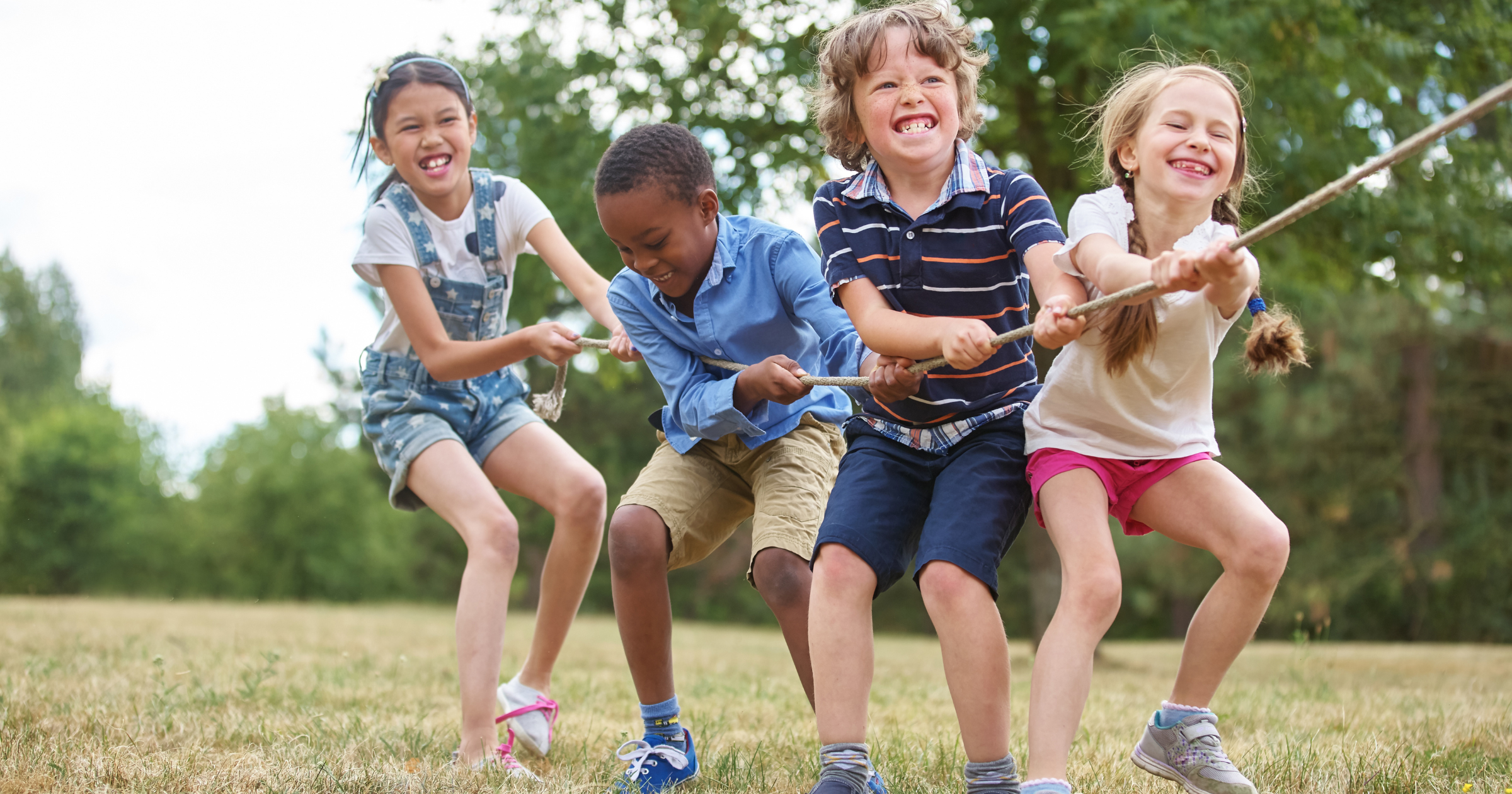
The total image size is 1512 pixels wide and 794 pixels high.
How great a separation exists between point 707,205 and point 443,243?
1011 millimetres

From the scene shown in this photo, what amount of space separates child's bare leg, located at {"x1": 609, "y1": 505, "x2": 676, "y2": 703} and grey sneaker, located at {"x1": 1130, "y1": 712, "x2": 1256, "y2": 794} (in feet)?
4.03

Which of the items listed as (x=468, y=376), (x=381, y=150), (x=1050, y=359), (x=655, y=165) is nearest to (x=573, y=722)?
(x=468, y=376)

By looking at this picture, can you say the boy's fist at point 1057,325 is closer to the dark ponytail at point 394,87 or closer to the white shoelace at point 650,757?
the white shoelace at point 650,757

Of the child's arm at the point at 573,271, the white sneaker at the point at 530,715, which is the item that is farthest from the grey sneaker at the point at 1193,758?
the child's arm at the point at 573,271

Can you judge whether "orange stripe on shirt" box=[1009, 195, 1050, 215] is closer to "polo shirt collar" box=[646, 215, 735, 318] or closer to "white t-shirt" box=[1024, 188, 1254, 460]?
"white t-shirt" box=[1024, 188, 1254, 460]

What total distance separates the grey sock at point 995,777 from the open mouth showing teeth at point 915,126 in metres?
1.40

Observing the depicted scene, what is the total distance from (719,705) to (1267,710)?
85.3 inches

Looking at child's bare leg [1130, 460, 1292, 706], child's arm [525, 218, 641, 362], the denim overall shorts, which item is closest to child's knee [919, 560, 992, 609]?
child's bare leg [1130, 460, 1292, 706]

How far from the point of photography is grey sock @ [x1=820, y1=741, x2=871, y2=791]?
2.41 metres

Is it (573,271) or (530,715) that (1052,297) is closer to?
(573,271)

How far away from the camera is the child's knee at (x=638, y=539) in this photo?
296 centimetres

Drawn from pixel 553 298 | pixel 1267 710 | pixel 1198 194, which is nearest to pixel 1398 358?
pixel 553 298

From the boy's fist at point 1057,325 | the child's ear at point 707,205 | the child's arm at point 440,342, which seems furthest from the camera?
the child's arm at point 440,342

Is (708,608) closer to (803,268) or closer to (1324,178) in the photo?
(1324,178)
